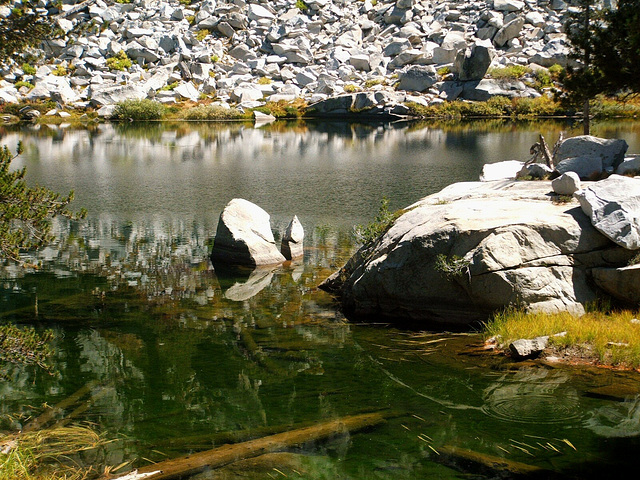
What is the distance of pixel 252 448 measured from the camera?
8.50 meters

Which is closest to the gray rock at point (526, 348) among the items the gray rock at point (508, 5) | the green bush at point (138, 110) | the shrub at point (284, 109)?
the green bush at point (138, 110)

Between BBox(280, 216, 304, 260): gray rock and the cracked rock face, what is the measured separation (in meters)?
5.18

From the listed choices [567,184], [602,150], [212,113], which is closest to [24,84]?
[212,113]

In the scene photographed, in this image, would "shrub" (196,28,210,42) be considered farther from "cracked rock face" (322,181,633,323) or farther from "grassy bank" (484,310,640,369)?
"grassy bank" (484,310,640,369)

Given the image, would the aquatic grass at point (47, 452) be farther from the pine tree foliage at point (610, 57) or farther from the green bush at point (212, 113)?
the green bush at point (212, 113)

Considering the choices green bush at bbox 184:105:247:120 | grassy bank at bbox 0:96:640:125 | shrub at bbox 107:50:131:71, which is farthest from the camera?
shrub at bbox 107:50:131:71

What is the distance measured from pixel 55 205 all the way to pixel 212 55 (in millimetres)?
95317

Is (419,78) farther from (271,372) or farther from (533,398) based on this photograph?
(533,398)


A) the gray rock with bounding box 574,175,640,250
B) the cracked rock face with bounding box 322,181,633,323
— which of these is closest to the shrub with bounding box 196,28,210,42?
the cracked rock face with bounding box 322,181,633,323

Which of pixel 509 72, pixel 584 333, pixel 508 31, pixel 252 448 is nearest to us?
pixel 252 448

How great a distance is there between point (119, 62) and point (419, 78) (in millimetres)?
45040

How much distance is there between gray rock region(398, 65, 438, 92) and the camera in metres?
88.2

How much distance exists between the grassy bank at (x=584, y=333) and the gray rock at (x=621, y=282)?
395 mm

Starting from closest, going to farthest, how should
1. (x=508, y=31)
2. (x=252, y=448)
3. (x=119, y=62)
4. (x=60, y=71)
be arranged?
1. (x=252, y=448)
2. (x=60, y=71)
3. (x=119, y=62)
4. (x=508, y=31)
